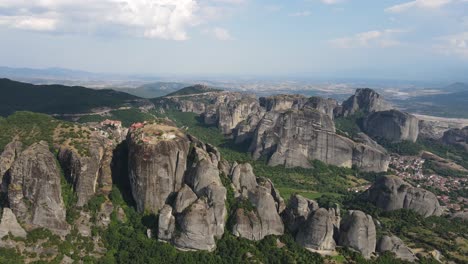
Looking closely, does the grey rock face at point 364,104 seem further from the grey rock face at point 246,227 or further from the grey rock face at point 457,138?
the grey rock face at point 246,227

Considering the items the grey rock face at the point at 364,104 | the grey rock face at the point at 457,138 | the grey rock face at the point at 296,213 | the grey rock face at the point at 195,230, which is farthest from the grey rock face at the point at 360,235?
the grey rock face at the point at 364,104

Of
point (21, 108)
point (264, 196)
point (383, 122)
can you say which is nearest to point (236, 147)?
point (383, 122)

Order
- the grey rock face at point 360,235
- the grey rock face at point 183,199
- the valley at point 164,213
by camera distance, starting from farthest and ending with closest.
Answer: the grey rock face at point 360,235, the grey rock face at point 183,199, the valley at point 164,213

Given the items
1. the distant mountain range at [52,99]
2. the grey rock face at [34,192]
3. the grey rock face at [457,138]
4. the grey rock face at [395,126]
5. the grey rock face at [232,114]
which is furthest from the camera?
the grey rock face at [232,114]

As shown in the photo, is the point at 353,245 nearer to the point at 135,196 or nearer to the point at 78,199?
the point at 135,196

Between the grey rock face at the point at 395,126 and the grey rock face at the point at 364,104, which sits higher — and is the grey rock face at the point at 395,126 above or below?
below

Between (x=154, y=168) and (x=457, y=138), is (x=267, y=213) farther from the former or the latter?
(x=457, y=138)
